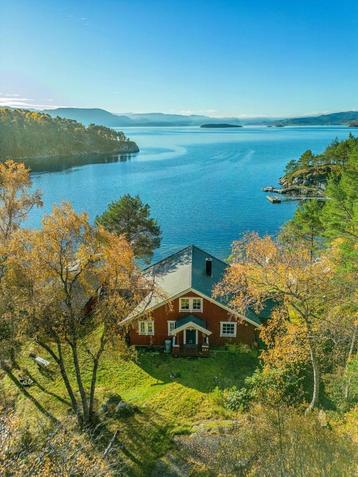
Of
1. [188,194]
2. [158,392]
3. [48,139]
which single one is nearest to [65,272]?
[158,392]

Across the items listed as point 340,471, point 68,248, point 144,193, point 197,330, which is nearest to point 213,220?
point 144,193

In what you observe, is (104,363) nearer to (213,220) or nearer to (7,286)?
(7,286)

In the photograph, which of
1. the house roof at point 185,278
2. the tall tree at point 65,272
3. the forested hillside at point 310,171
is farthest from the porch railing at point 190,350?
the forested hillside at point 310,171

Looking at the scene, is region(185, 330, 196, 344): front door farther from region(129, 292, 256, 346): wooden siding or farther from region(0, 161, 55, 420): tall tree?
region(0, 161, 55, 420): tall tree

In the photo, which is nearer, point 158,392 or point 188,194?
point 158,392

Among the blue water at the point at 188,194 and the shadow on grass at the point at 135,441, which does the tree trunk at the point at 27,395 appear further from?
the blue water at the point at 188,194

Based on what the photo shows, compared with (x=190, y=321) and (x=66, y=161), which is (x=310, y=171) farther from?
(x=66, y=161)

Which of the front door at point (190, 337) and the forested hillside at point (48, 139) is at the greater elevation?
the forested hillside at point (48, 139)
